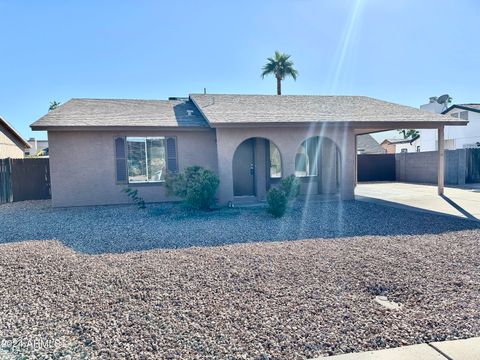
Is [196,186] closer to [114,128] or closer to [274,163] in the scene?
[114,128]

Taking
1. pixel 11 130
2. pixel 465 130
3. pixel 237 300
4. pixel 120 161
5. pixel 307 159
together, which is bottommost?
pixel 237 300

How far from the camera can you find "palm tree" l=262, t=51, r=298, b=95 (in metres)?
32.2

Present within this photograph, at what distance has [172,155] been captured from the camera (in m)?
12.7

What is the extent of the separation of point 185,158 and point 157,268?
25.4 feet

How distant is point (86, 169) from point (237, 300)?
9.80 metres

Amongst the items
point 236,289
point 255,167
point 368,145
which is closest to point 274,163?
point 255,167

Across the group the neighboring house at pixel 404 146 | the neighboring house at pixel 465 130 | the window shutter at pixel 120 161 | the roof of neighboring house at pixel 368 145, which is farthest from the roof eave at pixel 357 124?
the neighboring house at pixel 404 146

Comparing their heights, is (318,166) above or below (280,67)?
below

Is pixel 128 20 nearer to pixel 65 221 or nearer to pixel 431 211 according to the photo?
pixel 65 221

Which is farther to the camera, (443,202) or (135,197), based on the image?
(135,197)

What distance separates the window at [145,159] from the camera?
12.4 metres

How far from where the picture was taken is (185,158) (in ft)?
41.9

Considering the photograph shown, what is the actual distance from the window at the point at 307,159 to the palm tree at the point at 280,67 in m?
20.4

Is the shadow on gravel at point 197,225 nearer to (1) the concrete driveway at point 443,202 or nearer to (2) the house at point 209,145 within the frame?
(1) the concrete driveway at point 443,202
